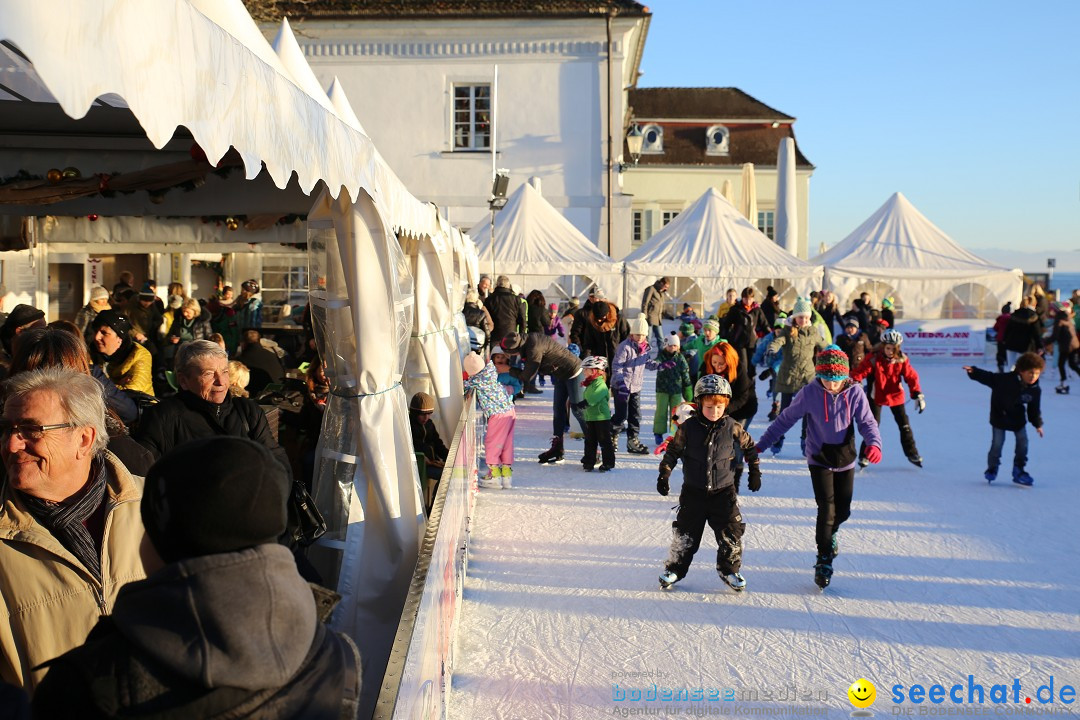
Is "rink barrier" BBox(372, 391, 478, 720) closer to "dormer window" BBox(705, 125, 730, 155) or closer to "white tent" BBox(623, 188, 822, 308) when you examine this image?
"white tent" BBox(623, 188, 822, 308)

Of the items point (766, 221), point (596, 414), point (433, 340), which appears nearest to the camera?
point (433, 340)

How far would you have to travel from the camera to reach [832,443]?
5.41 metres

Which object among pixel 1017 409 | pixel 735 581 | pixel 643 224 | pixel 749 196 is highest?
pixel 643 224

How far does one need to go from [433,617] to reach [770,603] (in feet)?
8.57

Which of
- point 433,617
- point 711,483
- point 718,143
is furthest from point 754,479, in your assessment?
point 718,143

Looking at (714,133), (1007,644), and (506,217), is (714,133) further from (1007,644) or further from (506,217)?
(1007,644)

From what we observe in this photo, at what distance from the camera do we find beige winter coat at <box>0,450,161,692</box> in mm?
2061

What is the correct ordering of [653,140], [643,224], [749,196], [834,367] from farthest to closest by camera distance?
[653,140] < [643,224] < [749,196] < [834,367]

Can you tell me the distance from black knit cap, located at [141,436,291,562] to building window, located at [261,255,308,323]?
14.1 meters

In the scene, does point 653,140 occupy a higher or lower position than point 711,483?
higher

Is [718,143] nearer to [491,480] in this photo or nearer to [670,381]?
[670,381]

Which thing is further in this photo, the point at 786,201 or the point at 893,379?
the point at 786,201

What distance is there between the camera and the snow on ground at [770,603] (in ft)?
13.3

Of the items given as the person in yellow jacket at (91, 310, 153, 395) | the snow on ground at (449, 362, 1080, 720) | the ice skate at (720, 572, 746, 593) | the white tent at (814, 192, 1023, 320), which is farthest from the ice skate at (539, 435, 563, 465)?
the white tent at (814, 192, 1023, 320)
